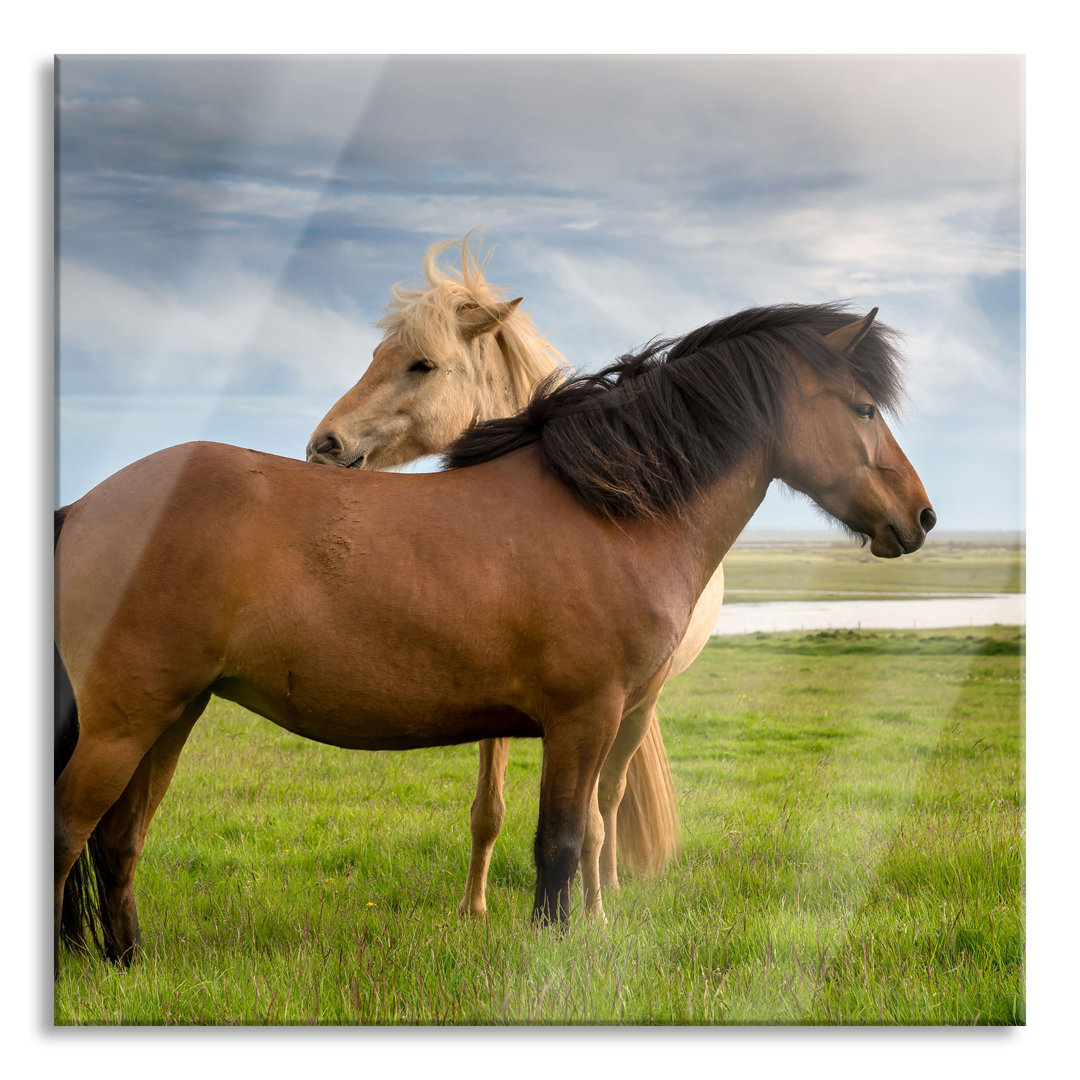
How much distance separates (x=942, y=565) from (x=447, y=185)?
219cm

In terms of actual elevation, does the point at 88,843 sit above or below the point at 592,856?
above

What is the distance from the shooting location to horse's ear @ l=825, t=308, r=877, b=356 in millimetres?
2510

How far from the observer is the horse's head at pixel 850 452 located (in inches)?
101

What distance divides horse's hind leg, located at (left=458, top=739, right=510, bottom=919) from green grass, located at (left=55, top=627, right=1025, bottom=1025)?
0.09 m

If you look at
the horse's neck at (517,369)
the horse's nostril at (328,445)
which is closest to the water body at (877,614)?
the horse's neck at (517,369)

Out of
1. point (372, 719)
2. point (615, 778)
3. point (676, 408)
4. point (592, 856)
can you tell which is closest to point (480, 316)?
point (676, 408)

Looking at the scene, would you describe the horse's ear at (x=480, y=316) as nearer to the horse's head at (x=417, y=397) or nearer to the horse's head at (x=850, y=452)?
the horse's head at (x=417, y=397)

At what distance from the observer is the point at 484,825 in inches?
120

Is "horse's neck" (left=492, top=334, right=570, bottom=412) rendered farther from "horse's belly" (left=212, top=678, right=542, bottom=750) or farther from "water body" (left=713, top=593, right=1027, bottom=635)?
"water body" (left=713, top=593, right=1027, bottom=635)

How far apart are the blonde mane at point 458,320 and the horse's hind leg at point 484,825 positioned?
1377mm

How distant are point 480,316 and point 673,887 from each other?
2.17 metres

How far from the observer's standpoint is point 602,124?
9.46ft

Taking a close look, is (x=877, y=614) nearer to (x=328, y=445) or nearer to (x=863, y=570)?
(x=863, y=570)
